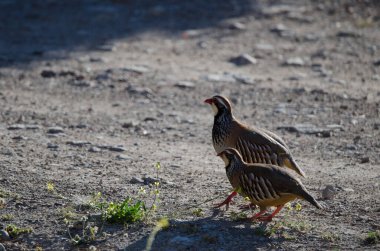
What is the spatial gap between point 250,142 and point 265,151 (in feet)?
0.66

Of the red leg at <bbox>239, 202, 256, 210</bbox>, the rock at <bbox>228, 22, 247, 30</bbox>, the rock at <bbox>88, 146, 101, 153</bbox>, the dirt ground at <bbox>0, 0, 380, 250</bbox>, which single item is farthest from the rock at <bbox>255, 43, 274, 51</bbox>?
the red leg at <bbox>239, 202, 256, 210</bbox>

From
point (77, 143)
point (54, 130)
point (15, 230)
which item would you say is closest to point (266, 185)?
point (15, 230)

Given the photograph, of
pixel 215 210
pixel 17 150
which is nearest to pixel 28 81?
pixel 17 150

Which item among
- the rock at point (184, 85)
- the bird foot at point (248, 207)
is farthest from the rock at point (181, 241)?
the rock at point (184, 85)

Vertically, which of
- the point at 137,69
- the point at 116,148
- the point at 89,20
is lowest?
the point at 116,148

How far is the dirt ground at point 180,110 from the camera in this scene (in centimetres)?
711

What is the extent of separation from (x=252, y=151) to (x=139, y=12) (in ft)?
29.8

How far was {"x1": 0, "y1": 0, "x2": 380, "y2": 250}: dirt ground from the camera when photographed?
7.11 metres

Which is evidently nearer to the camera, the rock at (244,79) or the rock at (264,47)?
the rock at (244,79)

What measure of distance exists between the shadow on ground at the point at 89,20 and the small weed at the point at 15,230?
736 centimetres

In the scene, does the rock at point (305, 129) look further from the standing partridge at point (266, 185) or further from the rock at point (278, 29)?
the rock at point (278, 29)

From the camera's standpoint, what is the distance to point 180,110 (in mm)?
11344

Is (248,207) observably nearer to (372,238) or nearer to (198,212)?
(198,212)

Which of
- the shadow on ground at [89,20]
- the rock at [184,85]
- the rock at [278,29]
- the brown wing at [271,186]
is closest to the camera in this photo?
the brown wing at [271,186]
